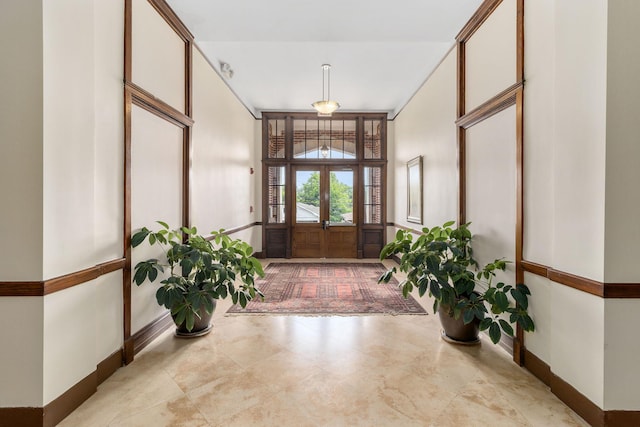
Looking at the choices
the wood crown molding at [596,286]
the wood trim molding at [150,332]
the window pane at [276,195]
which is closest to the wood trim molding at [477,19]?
the wood crown molding at [596,286]

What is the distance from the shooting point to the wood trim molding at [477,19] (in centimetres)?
283

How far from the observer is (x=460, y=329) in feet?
9.31

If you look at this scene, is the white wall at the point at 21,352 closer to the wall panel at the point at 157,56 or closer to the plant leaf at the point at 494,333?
the wall panel at the point at 157,56

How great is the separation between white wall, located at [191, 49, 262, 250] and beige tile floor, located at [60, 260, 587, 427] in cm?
173

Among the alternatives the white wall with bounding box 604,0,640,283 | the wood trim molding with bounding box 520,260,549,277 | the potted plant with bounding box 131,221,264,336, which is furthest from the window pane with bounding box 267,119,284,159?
the white wall with bounding box 604,0,640,283

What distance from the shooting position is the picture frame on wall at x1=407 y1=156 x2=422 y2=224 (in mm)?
5123

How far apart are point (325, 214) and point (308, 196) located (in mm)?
573

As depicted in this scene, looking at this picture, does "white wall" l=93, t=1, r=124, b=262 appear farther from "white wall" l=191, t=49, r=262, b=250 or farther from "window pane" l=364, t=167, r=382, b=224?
"window pane" l=364, t=167, r=382, b=224

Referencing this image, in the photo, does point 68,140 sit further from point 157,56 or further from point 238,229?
point 238,229

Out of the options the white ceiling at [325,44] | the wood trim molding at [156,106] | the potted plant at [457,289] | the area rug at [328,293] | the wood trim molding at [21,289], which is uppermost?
the white ceiling at [325,44]

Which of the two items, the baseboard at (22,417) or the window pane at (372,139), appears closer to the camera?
the baseboard at (22,417)

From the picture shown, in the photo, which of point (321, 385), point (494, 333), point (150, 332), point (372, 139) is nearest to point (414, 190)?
point (372, 139)

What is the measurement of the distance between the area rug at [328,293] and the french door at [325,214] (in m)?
1.07

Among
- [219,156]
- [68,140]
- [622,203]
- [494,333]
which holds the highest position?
[219,156]
